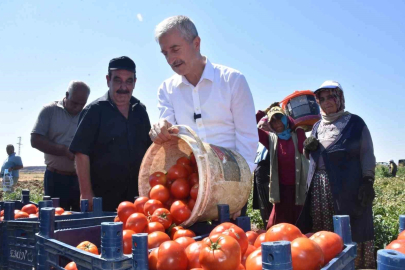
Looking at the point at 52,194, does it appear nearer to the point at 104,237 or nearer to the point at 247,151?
the point at 247,151

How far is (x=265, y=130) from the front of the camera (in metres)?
5.43

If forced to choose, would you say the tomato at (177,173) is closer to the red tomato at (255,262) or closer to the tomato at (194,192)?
the tomato at (194,192)

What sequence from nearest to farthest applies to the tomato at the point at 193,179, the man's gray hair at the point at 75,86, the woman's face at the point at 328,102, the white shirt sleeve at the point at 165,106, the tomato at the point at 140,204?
the tomato at the point at 140,204 → the tomato at the point at 193,179 → the white shirt sleeve at the point at 165,106 → the woman's face at the point at 328,102 → the man's gray hair at the point at 75,86

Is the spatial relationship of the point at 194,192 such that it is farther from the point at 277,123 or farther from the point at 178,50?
the point at 277,123

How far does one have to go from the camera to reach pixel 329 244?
4.55 feet

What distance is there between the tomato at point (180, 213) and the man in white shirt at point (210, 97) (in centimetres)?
62

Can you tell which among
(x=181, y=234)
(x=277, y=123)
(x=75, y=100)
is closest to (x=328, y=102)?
(x=277, y=123)

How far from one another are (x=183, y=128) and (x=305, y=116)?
431 centimetres

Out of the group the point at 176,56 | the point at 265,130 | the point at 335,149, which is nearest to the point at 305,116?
the point at 265,130

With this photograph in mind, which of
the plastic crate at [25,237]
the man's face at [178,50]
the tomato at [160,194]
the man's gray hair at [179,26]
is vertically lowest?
the plastic crate at [25,237]

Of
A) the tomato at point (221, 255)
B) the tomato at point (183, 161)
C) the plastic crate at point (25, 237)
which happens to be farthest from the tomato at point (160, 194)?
the tomato at point (221, 255)

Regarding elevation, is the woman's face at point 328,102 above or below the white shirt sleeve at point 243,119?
above

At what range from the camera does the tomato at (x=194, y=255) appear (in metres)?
1.47

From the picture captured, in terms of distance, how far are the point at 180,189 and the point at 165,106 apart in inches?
31.1
